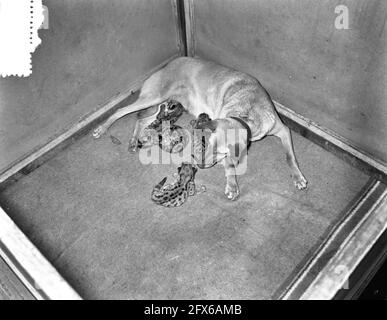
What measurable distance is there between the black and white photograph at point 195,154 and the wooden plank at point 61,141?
0.02m

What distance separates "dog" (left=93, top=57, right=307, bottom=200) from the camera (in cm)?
351

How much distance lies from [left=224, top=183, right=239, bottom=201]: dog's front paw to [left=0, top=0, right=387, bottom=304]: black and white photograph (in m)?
0.02

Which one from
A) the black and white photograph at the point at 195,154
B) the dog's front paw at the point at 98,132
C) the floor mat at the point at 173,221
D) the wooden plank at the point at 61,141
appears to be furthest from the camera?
the dog's front paw at the point at 98,132

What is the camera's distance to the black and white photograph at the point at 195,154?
2.99 m

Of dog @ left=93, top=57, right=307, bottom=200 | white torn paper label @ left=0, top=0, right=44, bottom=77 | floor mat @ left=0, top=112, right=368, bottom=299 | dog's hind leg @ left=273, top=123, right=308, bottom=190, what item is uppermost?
white torn paper label @ left=0, top=0, right=44, bottom=77

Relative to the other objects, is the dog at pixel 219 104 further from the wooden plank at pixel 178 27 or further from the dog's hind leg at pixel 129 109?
the wooden plank at pixel 178 27

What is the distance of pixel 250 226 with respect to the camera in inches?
135

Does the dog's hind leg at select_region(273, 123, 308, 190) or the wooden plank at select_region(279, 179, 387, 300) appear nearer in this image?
the wooden plank at select_region(279, 179, 387, 300)

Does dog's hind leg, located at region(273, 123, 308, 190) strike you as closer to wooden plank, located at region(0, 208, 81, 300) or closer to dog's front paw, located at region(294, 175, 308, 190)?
dog's front paw, located at region(294, 175, 308, 190)

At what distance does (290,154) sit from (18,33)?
8.52ft

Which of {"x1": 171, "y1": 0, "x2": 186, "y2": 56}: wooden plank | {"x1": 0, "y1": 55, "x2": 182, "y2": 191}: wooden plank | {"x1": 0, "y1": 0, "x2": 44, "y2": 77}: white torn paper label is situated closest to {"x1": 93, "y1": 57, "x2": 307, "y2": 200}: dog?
{"x1": 0, "y1": 55, "x2": 182, "y2": 191}: wooden plank

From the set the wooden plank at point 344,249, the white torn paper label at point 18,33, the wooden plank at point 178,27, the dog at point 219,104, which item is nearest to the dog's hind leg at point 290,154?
the dog at point 219,104

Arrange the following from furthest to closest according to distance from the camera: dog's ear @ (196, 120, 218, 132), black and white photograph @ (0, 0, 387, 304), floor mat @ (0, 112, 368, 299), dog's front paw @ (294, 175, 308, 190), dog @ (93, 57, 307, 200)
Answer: dog's front paw @ (294, 175, 308, 190), dog @ (93, 57, 307, 200), dog's ear @ (196, 120, 218, 132), floor mat @ (0, 112, 368, 299), black and white photograph @ (0, 0, 387, 304)

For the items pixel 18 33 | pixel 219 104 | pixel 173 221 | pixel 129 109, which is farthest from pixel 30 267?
pixel 219 104
